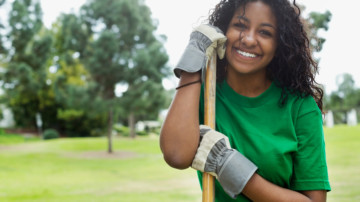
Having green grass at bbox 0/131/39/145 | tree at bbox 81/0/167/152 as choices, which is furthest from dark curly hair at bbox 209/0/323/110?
green grass at bbox 0/131/39/145

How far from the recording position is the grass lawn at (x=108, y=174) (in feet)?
27.7

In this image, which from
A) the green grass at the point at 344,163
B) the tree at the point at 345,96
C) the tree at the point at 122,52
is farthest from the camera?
the tree at the point at 345,96

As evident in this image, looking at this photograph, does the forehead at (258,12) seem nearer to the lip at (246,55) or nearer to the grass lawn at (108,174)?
the lip at (246,55)

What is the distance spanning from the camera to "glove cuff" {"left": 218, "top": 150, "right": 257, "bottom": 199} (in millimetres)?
1542

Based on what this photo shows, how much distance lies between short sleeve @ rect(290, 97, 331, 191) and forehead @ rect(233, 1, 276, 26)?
1.47 ft

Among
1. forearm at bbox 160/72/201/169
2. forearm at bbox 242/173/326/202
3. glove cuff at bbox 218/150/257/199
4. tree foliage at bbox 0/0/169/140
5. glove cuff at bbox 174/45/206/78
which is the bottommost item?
tree foliage at bbox 0/0/169/140

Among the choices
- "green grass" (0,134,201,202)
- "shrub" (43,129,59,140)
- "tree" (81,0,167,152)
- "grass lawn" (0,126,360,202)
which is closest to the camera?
"grass lawn" (0,126,360,202)

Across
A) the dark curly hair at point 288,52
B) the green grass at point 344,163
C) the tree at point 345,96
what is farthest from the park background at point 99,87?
the tree at point 345,96

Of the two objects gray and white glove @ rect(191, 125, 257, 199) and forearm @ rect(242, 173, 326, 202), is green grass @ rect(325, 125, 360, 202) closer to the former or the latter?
forearm @ rect(242, 173, 326, 202)

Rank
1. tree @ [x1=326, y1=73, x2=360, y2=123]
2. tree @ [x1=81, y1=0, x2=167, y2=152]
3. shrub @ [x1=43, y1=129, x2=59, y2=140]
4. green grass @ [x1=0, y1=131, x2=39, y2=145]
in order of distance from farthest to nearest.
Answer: tree @ [x1=326, y1=73, x2=360, y2=123] < shrub @ [x1=43, y1=129, x2=59, y2=140] < green grass @ [x1=0, y1=131, x2=39, y2=145] < tree @ [x1=81, y1=0, x2=167, y2=152]

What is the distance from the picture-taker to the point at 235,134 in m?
1.72

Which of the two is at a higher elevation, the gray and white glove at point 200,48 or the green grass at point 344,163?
the gray and white glove at point 200,48

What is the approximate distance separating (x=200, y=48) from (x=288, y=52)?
43cm

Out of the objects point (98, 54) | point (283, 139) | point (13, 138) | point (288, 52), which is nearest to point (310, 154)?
point (283, 139)
